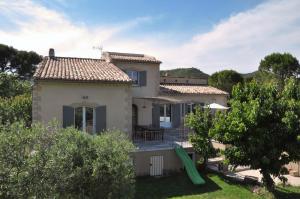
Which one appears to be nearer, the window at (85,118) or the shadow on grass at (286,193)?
the shadow on grass at (286,193)

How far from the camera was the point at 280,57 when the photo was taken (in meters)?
68.3

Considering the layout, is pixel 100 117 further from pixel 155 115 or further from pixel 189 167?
pixel 155 115

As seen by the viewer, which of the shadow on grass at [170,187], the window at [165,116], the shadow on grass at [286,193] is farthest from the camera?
the window at [165,116]

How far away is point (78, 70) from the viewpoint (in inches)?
992

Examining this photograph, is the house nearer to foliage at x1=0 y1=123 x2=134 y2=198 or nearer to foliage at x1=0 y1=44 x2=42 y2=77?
foliage at x1=0 y1=123 x2=134 y2=198

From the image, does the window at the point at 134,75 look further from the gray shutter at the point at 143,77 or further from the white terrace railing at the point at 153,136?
the white terrace railing at the point at 153,136

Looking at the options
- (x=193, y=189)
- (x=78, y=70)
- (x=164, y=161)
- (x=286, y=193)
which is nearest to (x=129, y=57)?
(x=78, y=70)

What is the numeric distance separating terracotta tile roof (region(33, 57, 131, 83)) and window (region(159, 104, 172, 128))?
27.2 ft

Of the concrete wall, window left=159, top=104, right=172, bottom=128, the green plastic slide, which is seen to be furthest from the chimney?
the green plastic slide

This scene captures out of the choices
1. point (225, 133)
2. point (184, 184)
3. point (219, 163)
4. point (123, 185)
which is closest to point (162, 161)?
point (184, 184)

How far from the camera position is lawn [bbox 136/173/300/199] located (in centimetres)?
1991

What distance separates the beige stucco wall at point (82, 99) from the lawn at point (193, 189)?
519cm

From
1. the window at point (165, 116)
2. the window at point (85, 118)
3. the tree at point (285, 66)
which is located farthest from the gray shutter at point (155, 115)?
the tree at point (285, 66)

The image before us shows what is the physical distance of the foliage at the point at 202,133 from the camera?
23059 millimetres
